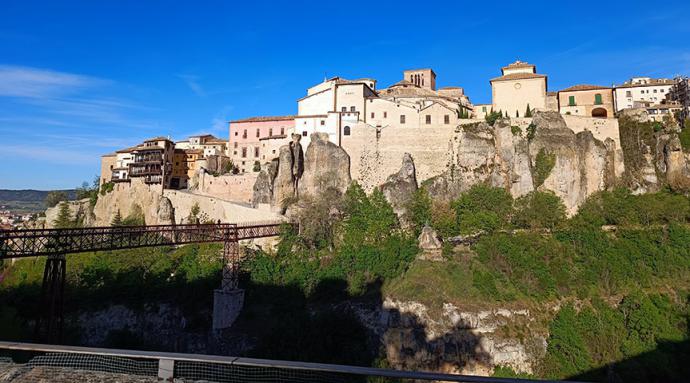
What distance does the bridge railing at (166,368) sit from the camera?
319 cm

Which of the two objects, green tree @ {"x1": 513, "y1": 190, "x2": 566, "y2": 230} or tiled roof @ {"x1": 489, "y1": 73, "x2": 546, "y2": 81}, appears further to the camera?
tiled roof @ {"x1": 489, "y1": 73, "x2": 546, "y2": 81}

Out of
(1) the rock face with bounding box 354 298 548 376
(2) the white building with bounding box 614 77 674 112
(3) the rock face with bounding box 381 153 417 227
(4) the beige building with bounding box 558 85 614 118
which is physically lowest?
(1) the rock face with bounding box 354 298 548 376

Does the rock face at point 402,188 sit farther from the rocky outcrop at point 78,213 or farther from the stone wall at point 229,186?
the rocky outcrop at point 78,213

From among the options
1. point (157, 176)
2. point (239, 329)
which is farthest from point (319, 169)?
point (157, 176)

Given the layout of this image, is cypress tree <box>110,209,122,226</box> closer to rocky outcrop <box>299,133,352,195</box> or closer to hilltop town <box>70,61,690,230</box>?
hilltop town <box>70,61,690,230</box>

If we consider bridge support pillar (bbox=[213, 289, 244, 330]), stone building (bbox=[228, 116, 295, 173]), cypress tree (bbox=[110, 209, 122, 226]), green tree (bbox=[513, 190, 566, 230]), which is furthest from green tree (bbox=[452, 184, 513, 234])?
cypress tree (bbox=[110, 209, 122, 226])

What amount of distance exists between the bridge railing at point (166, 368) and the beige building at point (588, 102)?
45.0m

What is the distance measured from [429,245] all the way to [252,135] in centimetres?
2815

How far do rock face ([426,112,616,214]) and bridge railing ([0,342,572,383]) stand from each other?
36.3 metres

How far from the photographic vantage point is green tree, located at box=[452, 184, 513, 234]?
3588cm

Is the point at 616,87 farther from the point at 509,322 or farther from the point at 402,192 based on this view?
the point at 509,322

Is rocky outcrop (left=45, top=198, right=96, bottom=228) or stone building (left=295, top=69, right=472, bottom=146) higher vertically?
stone building (left=295, top=69, right=472, bottom=146)

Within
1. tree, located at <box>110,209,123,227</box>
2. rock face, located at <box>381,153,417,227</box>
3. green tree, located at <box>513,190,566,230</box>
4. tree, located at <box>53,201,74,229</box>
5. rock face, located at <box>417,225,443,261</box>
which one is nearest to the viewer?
rock face, located at <box>417,225,443,261</box>

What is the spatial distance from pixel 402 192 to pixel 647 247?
62.5ft
